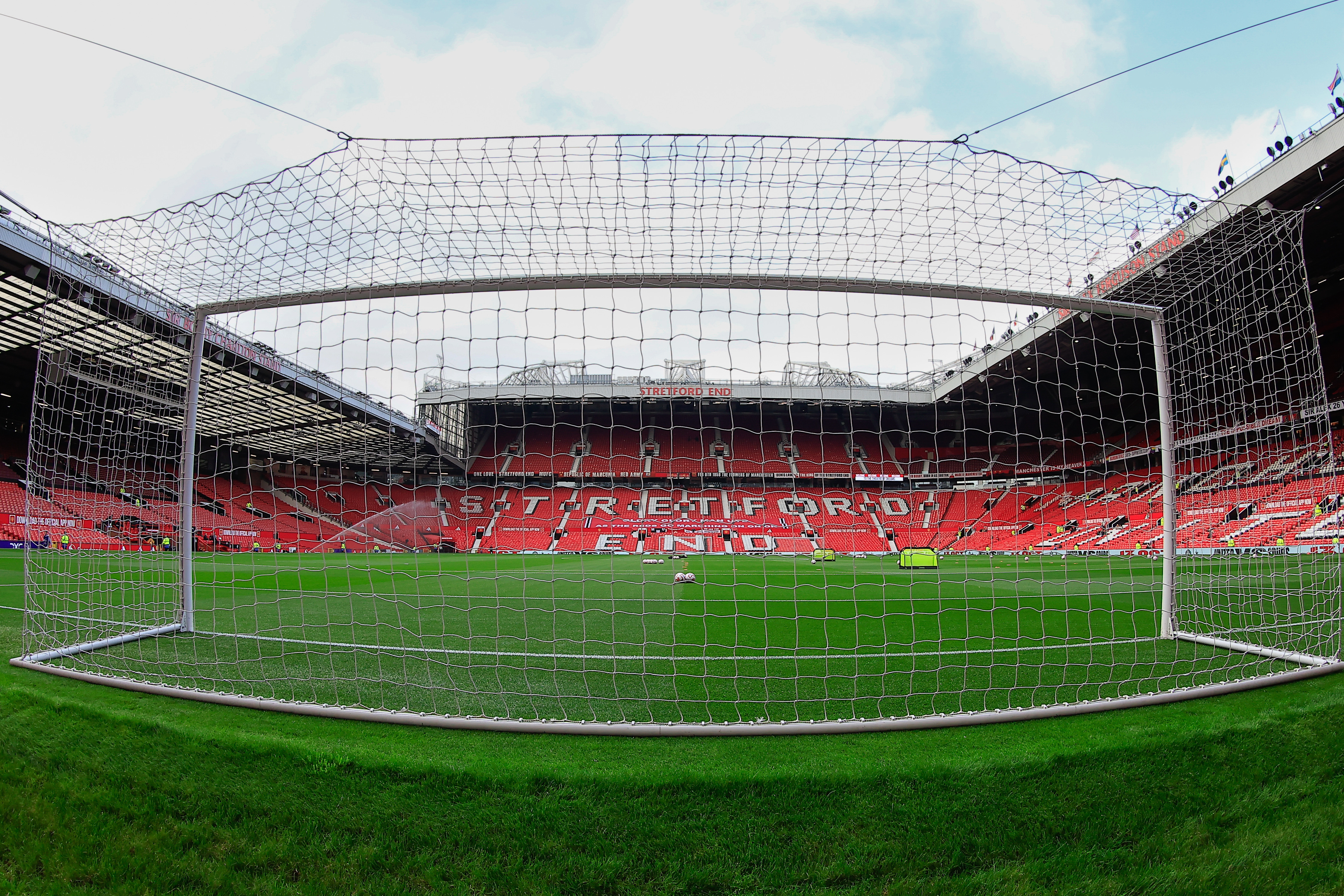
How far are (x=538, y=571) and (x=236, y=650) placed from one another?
12.9m

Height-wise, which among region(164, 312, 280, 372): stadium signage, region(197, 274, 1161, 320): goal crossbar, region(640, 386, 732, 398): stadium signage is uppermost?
region(164, 312, 280, 372): stadium signage

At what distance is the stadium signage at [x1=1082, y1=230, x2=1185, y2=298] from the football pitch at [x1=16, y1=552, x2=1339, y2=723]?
2.10 m

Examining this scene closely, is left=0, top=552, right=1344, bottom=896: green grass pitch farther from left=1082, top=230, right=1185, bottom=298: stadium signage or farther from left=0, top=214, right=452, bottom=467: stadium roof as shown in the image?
left=1082, top=230, right=1185, bottom=298: stadium signage

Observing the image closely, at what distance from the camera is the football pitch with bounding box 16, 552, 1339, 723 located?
363cm

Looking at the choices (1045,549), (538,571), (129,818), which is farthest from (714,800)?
(1045,549)

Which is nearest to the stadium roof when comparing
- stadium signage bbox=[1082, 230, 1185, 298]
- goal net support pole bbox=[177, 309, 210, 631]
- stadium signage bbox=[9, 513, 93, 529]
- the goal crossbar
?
goal net support pole bbox=[177, 309, 210, 631]

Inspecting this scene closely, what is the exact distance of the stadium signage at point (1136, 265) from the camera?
13.9 feet

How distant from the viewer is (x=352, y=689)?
3812 mm

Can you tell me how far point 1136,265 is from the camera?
4.40m

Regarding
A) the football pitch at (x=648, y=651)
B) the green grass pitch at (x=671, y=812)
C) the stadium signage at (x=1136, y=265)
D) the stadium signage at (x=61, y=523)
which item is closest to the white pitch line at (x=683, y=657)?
the football pitch at (x=648, y=651)

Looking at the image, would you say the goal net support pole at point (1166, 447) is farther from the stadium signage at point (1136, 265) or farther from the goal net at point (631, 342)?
the stadium signage at point (1136, 265)

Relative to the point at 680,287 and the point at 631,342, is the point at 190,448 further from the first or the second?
the point at 680,287

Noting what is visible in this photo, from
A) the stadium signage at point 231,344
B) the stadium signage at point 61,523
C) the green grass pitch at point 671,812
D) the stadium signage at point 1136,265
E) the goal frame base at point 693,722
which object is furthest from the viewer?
the stadium signage at point 61,523

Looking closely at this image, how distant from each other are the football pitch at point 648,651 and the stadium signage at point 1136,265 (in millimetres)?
2105
